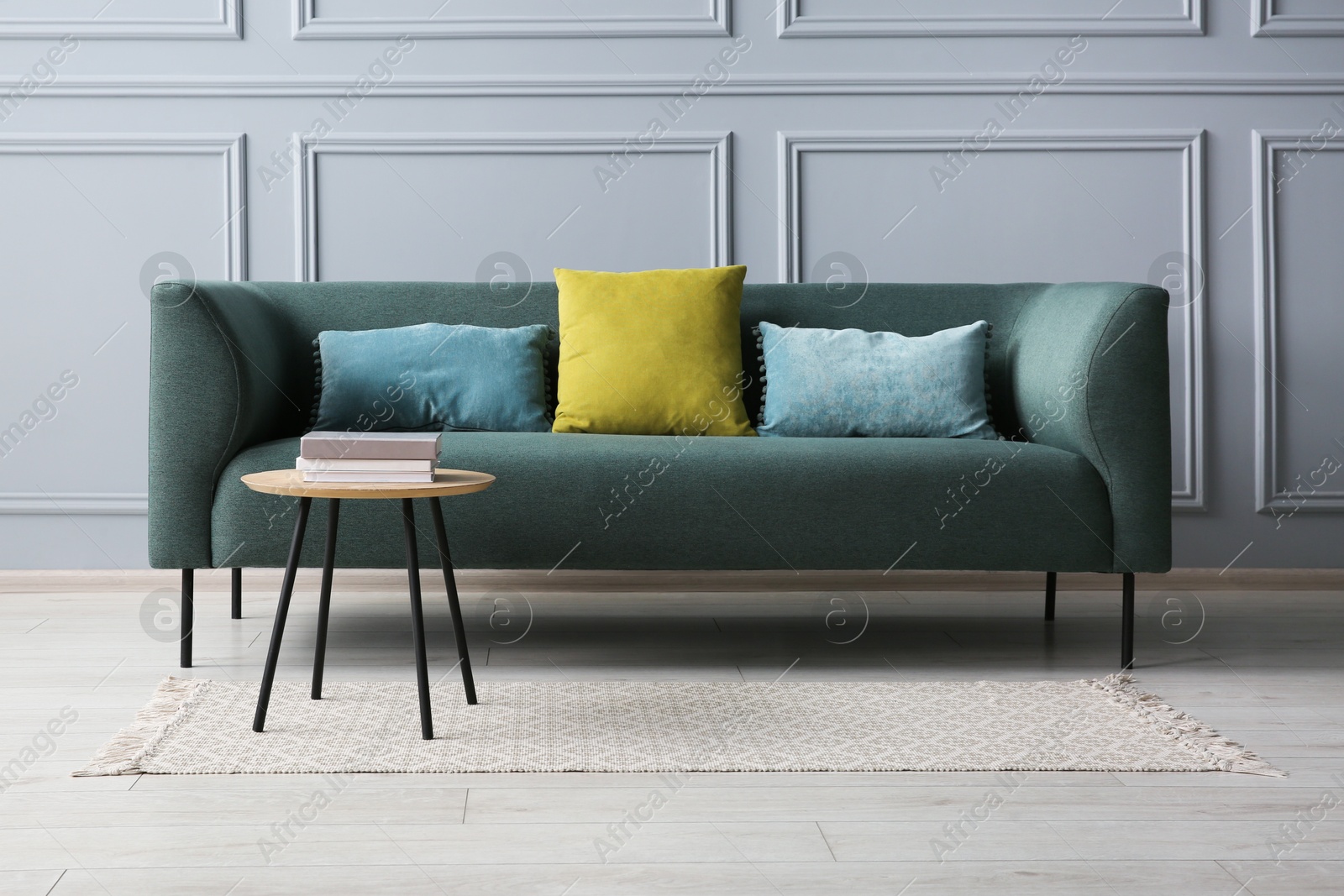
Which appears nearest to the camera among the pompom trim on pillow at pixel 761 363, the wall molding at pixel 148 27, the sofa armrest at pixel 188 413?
the sofa armrest at pixel 188 413

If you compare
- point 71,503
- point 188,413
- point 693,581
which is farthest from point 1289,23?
point 71,503

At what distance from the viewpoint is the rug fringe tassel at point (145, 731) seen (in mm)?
1627

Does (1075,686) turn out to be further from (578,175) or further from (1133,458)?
(578,175)

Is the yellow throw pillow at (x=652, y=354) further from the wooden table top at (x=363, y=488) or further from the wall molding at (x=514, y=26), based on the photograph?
the wall molding at (x=514, y=26)

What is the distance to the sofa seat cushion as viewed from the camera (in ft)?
7.11

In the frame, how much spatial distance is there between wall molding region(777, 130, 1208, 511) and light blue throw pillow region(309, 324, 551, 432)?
0.98 metres

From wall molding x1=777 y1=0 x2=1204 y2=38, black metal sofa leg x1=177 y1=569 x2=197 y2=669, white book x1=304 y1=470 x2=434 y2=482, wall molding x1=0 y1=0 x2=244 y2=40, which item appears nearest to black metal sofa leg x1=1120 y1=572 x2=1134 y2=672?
white book x1=304 y1=470 x2=434 y2=482

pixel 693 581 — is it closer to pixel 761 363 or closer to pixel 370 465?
pixel 761 363

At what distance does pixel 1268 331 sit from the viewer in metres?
3.19

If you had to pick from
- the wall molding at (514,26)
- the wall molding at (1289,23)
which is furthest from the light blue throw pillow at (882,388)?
the wall molding at (1289,23)

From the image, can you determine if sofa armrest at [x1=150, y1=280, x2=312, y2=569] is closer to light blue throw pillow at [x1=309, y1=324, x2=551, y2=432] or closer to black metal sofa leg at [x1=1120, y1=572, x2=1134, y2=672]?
light blue throw pillow at [x1=309, y1=324, x2=551, y2=432]

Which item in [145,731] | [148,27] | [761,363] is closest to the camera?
[145,731]

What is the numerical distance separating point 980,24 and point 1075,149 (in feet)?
1.43

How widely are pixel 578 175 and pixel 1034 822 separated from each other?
2.24m
